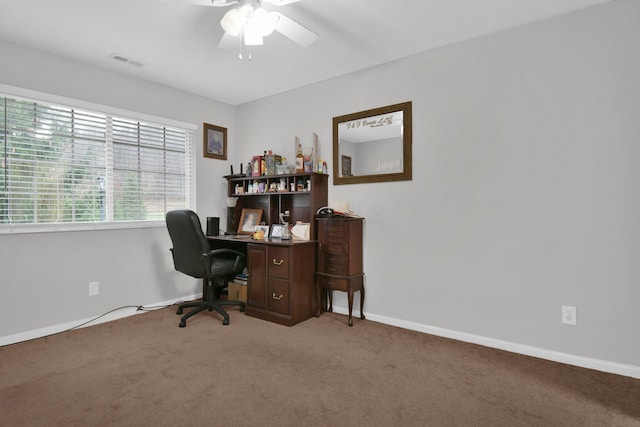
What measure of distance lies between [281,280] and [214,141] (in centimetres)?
215

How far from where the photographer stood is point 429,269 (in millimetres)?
2986

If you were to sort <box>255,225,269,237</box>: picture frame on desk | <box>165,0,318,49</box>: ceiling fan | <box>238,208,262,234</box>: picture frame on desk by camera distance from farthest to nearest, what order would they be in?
1. <box>238,208,262,234</box>: picture frame on desk
2. <box>255,225,269,237</box>: picture frame on desk
3. <box>165,0,318,49</box>: ceiling fan

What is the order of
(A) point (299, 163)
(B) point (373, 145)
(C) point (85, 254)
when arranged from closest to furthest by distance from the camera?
(C) point (85, 254) → (B) point (373, 145) → (A) point (299, 163)

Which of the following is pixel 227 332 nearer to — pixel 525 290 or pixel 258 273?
pixel 258 273

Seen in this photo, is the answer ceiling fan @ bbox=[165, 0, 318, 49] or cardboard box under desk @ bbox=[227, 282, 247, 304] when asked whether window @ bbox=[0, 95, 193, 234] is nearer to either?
cardboard box under desk @ bbox=[227, 282, 247, 304]

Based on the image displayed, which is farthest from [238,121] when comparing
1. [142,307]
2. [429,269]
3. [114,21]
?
[429,269]

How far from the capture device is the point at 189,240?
10.2 ft

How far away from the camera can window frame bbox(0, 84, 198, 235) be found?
9.23 feet

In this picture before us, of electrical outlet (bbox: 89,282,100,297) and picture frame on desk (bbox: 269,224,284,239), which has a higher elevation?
picture frame on desk (bbox: 269,224,284,239)

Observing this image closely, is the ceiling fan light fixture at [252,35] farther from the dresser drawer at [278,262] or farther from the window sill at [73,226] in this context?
the window sill at [73,226]

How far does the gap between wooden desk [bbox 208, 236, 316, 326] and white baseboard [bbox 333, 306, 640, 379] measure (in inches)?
29.0

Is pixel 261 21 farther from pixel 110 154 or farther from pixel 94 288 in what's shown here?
pixel 94 288

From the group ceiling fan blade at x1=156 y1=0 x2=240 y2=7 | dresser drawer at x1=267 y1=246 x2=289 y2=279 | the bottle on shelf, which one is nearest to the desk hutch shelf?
the bottle on shelf

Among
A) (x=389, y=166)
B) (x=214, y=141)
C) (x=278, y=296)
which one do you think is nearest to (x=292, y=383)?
(x=278, y=296)
